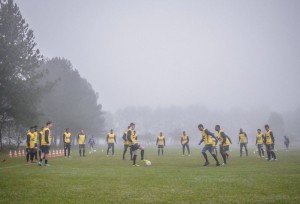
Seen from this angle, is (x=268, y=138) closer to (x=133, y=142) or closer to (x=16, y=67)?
(x=133, y=142)

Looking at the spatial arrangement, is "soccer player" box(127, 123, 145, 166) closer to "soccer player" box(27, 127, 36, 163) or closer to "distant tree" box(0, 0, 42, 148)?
"soccer player" box(27, 127, 36, 163)

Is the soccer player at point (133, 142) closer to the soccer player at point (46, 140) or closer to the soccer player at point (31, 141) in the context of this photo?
the soccer player at point (46, 140)

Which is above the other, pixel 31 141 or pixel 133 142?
pixel 31 141

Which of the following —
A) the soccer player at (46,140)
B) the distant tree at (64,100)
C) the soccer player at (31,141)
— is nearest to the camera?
the soccer player at (46,140)

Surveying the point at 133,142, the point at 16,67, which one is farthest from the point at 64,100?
the point at 133,142

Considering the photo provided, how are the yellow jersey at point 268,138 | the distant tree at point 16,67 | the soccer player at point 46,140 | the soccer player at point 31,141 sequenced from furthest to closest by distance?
the distant tree at point 16,67 → the yellow jersey at point 268,138 → the soccer player at point 31,141 → the soccer player at point 46,140

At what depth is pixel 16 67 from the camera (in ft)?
129

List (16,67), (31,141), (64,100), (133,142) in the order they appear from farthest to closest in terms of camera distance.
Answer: (64,100) < (16,67) < (31,141) < (133,142)

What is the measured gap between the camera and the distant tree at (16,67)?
A: 37.6 m

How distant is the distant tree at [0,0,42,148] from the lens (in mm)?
37594

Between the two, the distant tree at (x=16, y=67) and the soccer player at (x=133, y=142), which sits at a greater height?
the distant tree at (x=16, y=67)

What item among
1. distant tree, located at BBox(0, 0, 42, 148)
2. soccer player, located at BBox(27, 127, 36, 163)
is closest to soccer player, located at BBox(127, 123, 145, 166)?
soccer player, located at BBox(27, 127, 36, 163)

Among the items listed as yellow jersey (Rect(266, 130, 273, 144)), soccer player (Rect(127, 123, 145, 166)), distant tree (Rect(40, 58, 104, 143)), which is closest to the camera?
soccer player (Rect(127, 123, 145, 166))

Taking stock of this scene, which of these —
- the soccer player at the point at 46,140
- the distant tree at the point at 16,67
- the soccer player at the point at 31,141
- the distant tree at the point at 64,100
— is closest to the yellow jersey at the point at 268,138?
the soccer player at the point at 46,140
